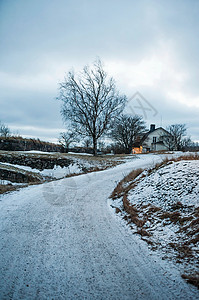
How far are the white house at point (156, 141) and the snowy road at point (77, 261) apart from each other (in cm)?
4422

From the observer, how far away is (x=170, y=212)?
3.86m

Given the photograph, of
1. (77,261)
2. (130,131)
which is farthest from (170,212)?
(130,131)

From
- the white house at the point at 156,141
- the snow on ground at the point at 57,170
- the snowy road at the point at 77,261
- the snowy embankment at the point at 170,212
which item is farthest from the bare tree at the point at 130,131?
the snowy road at the point at 77,261

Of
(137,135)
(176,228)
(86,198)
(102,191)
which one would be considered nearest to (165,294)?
(176,228)

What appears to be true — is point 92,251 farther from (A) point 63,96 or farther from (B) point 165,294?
(A) point 63,96

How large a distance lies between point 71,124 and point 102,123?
4.24 m

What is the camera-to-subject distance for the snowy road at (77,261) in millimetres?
1993

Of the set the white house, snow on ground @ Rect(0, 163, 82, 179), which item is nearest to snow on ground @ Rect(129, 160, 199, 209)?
snow on ground @ Rect(0, 163, 82, 179)

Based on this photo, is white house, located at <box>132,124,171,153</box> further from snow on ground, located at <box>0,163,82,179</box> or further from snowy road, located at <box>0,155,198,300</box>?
snowy road, located at <box>0,155,198,300</box>

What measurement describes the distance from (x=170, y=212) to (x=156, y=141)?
4788cm

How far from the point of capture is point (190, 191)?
13.6 feet

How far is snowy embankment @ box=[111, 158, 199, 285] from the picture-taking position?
274 cm

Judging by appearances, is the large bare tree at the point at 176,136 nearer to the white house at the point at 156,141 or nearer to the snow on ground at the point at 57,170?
the white house at the point at 156,141

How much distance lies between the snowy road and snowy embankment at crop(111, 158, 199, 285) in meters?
0.28
